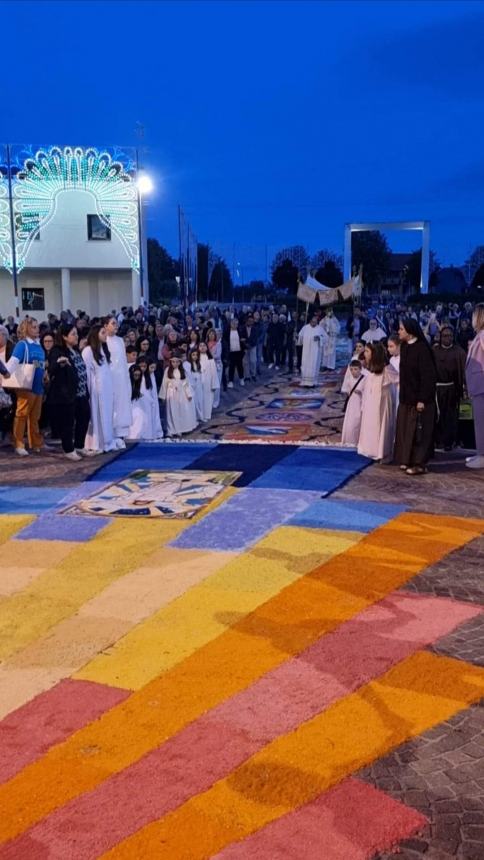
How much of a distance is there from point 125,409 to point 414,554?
5402 mm

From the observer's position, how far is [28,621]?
5055 mm

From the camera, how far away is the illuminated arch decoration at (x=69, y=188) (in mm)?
28545

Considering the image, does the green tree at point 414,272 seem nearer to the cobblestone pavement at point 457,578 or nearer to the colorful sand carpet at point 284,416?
the colorful sand carpet at point 284,416

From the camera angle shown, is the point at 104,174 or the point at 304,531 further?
the point at 104,174

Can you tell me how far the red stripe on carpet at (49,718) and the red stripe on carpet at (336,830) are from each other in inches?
42.2

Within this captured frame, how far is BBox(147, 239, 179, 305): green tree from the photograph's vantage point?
56.6 m

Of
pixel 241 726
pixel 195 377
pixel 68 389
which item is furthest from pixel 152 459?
pixel 241 726

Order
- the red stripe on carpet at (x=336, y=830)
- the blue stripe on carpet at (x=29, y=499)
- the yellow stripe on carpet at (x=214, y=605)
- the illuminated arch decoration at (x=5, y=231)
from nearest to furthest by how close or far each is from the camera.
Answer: the red stripe on carpet at (x=336, y=830)
the yellow stripe on carpet at (x=214, y=605)
the blue stripe on carpet at (x=29, y=499)
the illuminated arch decoration at (x=5, y=231)

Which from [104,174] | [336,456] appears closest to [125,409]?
[336,456]

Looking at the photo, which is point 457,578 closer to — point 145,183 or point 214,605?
point 214,605

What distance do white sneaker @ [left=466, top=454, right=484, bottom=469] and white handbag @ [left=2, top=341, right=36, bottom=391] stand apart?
16.8 feet

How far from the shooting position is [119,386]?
10508mm

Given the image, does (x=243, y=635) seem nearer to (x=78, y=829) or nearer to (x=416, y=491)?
(x=78, y=829)

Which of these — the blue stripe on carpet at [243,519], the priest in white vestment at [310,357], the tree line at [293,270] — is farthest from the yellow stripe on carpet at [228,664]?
A: the tree line at [293,270]
